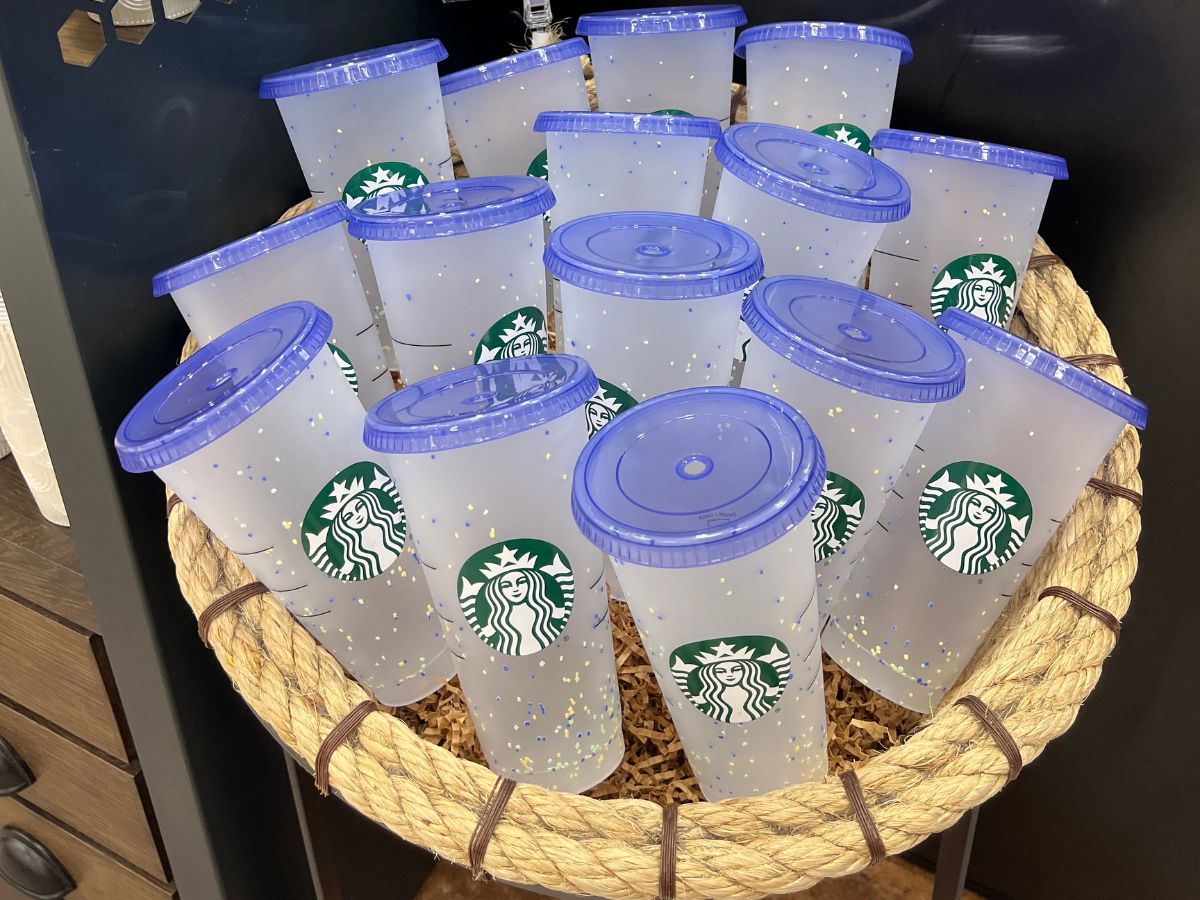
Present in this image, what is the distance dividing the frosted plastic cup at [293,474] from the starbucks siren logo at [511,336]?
0.44 feet

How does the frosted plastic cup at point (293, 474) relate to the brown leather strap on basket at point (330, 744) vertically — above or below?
above

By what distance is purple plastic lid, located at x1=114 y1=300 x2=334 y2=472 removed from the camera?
0.57 meters

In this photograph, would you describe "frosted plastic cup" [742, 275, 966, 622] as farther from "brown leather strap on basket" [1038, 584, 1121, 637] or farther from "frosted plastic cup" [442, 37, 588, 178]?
"frosted plastic cup" [442, 37, 588, 178]

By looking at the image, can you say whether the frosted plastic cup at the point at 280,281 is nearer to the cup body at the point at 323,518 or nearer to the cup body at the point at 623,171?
the cup body at the point at 323,518

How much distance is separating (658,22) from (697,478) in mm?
524

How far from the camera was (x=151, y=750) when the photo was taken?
2.87ft

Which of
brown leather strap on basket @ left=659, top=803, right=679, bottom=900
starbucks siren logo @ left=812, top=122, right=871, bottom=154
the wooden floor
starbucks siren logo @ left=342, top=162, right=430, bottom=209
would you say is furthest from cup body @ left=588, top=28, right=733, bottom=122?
the wooden floor

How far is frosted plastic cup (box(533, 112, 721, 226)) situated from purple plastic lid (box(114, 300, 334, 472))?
0.29 m

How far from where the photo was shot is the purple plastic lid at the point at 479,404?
541 millimetres

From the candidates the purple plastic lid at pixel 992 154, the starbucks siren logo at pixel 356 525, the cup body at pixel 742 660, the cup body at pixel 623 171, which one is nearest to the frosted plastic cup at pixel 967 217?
the purple plastic lid at pixel 992 154

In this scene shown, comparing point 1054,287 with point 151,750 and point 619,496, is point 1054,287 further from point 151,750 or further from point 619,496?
point 151,750

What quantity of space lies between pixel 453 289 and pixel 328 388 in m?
0.15

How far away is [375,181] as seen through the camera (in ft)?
2.80

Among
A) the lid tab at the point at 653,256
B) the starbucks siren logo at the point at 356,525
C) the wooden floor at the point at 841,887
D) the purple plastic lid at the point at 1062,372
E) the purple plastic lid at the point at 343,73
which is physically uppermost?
the purple plastic lid at the point at 343,73
